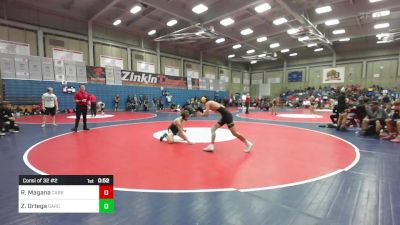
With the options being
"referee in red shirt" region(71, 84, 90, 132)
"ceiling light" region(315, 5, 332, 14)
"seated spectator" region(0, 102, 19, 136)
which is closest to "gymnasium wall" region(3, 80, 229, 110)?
"seated spectator" region(0, 102, 19, 136)

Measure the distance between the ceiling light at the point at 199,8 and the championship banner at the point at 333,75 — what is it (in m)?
22.0

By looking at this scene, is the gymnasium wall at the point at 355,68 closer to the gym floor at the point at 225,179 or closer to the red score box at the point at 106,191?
the gym floor at the point at 225,179

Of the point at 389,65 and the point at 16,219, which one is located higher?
the point at 389,65

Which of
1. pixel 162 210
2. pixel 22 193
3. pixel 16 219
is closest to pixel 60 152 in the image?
pixel 16 219

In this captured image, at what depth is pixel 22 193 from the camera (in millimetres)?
2066

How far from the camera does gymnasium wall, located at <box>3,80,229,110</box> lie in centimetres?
1525

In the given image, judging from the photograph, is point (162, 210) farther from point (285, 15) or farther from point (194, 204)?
point (285, 15)

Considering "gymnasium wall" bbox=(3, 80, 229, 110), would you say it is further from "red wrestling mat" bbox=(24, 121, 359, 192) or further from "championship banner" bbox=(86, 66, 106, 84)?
"red wrestling mat" bbox=(24, 121, 359, 192)

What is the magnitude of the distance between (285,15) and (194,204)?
19.1 m

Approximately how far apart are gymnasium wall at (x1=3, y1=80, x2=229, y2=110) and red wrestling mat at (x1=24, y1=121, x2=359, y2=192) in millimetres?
12147

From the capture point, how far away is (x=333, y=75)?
29641mm

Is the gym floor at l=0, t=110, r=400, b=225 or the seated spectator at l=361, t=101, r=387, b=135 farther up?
the seated spectator at l=361, t=101, r=387, b=135

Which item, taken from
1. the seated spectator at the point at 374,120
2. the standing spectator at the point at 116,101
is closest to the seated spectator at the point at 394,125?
the seated spectator at the point at 374,120

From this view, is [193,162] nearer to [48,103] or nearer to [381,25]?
[48,103]
